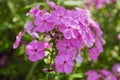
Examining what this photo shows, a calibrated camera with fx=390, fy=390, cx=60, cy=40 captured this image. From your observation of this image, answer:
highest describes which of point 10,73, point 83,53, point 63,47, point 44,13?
point 44,13

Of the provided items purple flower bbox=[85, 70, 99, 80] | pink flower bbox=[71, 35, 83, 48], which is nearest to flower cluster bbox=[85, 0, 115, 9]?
purple flower bbox=[85, 70, 99, 80]

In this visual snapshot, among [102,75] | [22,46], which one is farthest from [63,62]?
[22,46]

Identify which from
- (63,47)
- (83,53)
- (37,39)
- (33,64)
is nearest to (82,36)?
(63,47)

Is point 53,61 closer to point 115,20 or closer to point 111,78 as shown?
point 111,78

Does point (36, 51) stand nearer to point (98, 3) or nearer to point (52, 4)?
point (52, 4)

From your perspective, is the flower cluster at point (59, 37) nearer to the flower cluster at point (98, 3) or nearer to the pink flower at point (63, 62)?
the pink flower at point (63, 62)

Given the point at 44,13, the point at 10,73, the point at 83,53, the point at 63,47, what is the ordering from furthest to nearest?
the point at 10,73, the point at 83,53, the point at 44,13, the point at 63,47

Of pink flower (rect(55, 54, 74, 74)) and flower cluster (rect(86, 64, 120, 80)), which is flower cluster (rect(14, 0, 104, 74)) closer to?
pink flower (rect(55, 54, 74, 74))
